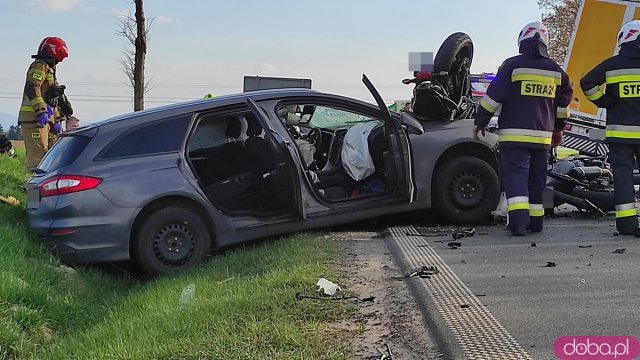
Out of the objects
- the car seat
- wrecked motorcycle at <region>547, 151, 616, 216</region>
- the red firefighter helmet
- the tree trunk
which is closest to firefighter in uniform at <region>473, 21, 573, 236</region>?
wrecked motorcycle at <region>547, 151, 616, 216</region>

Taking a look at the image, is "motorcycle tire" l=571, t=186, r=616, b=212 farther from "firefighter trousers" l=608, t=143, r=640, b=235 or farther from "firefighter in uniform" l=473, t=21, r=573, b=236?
"firefighter in uniform" l=473, t=21, r=573, b=236

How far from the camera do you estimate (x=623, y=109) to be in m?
5.63

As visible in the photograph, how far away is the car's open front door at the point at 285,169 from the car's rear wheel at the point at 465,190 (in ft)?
4.48

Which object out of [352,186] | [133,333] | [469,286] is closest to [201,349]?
[133,333]

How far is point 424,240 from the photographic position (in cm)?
547

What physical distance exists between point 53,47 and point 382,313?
6281 mm

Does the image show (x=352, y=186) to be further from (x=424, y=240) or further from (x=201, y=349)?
(x=201, y=349)

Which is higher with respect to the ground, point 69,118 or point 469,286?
point 69,118

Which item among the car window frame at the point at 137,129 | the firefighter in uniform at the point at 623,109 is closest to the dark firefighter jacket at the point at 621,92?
the firefighter in uniform at the point at 623,109

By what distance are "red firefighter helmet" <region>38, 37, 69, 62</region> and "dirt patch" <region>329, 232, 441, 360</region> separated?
5.05 m

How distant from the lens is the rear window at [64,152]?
5230mm

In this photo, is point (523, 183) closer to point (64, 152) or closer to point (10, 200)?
point (64, 152)

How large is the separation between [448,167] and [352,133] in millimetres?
966

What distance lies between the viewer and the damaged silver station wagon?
5113mm
